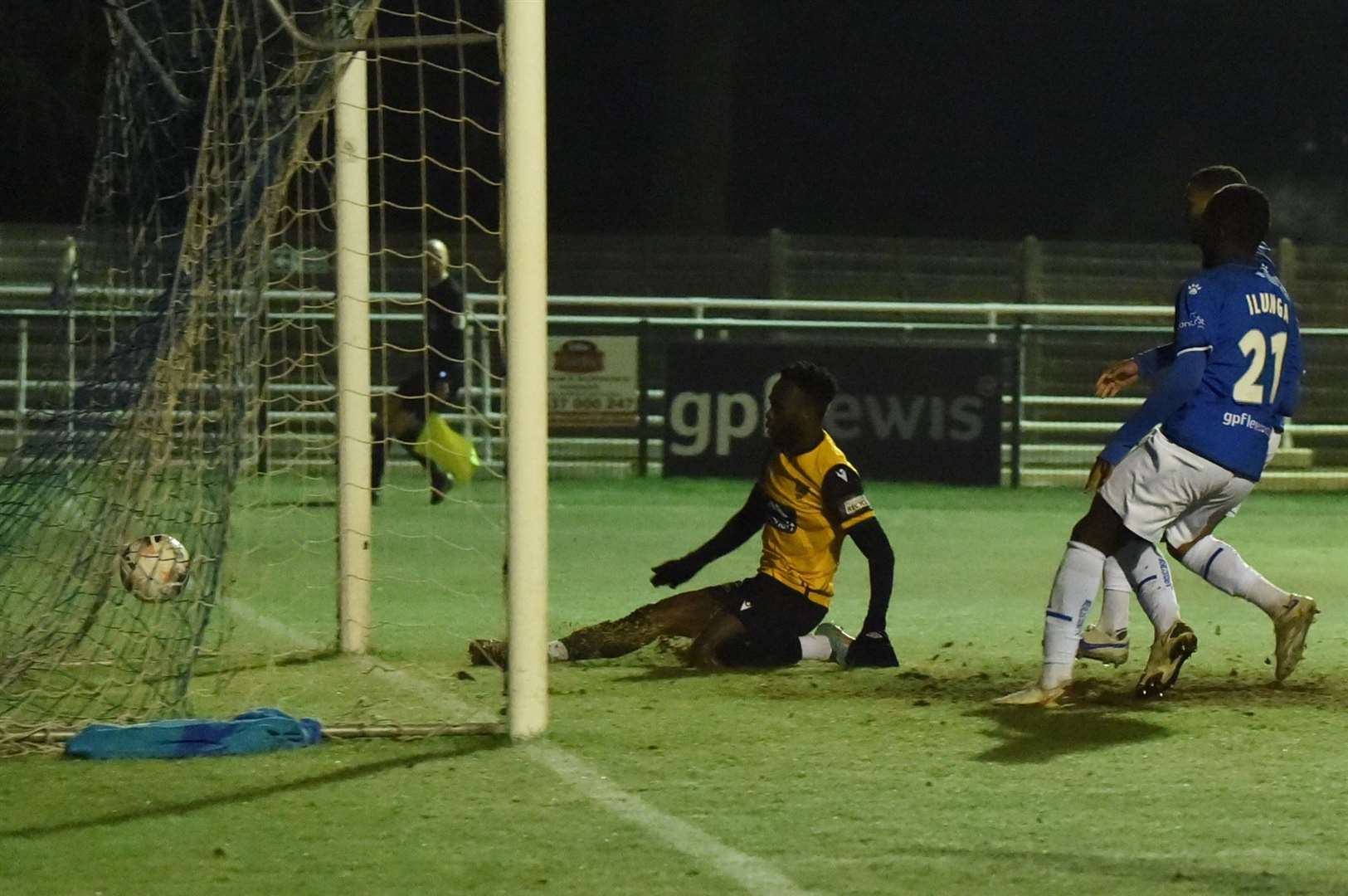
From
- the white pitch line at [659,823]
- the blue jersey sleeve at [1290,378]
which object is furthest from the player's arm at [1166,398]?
the white pitch line at [659,823]

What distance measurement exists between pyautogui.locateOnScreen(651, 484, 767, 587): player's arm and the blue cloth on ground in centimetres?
194

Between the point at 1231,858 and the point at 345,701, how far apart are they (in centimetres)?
333

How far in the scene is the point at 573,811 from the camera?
5.86m

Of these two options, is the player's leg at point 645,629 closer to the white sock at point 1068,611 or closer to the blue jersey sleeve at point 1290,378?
the white sock at point 1068,611

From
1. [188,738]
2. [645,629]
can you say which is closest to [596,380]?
[645,629]

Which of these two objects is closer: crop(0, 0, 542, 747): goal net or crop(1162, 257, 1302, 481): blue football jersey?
crop(1162, 257, 1302, 481): blue football jersey

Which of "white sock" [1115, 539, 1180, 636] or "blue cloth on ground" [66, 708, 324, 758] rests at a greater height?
"white sock" [1115, 539, 1180, 636]

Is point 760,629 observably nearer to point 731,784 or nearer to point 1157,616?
point 1157,616

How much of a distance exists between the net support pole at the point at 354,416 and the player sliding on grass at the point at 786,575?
0.52m

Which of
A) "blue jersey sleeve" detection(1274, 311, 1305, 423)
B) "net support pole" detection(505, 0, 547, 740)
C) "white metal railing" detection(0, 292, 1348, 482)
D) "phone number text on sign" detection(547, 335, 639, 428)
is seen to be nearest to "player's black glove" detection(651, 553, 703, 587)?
"net support pole" detection(505, 0, 547, 740)

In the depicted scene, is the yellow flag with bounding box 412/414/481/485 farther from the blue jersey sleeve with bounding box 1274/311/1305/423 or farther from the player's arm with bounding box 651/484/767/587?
the blue jersey sleeve with bounding box 1274/311/1305/423

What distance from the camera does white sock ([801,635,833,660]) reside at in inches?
334

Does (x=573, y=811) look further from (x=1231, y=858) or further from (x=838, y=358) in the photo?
(x=838, y=358)

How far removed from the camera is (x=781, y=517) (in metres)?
8.49
